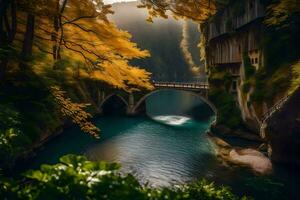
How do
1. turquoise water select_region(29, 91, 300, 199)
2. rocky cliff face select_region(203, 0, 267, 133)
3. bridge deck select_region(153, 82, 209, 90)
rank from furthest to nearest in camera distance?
bridge deck select_region(153, 82, 209, 90) < rocky cliff face select_region(203, 0, 267, 133) < turquoise water select_region(29, 91, 300, 199)

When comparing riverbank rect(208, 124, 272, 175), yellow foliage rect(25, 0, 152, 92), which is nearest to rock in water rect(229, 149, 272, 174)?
riverbank rect(208, 124, 272, 175)

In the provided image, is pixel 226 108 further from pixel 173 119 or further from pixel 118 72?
pixel 118 72

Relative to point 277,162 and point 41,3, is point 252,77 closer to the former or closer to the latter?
point 277,162

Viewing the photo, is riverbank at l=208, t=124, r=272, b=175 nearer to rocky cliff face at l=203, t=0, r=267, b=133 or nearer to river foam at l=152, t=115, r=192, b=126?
rocky cliff face at l=203, t=0, r=267, b=133

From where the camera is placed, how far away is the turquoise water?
83.9ft

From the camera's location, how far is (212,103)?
51.3 metres

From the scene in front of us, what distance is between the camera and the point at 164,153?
35438 mm

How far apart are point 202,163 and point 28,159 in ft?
56.4

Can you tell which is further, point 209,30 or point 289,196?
point 209,30

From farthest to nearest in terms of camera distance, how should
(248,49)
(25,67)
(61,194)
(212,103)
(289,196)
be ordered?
(212,103)
(248,49)
(289,196)
(25,67)
(61,194)

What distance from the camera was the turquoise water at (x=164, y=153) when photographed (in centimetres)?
2556

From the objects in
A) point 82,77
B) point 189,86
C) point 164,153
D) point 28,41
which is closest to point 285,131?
point 164,153

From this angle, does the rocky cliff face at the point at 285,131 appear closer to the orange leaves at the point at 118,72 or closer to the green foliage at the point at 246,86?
the green foliage at the point at 246,86

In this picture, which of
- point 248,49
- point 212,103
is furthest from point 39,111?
point 212,103
